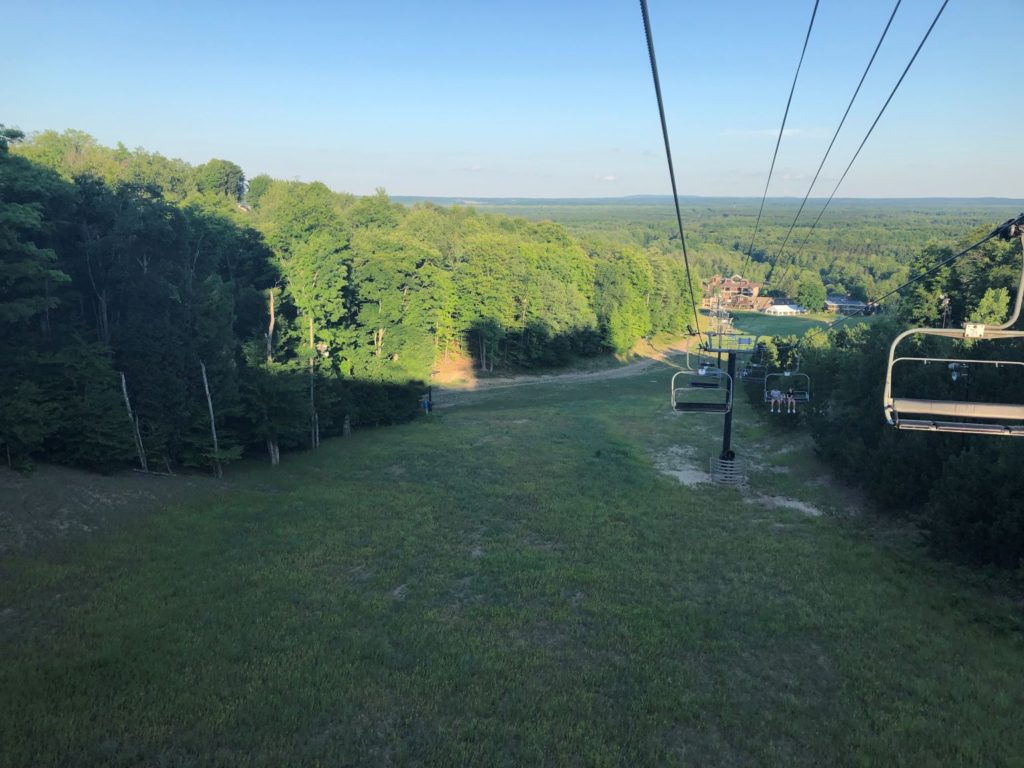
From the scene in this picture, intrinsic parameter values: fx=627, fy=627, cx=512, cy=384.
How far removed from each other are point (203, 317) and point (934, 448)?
2656 centimetres

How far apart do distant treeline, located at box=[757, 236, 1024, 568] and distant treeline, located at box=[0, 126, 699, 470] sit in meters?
23.4

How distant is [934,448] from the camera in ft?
63.7

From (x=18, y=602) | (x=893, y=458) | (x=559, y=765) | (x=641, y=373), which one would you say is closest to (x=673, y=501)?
(x=893, y=458)

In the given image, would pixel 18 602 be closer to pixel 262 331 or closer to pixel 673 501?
pixel 673 501

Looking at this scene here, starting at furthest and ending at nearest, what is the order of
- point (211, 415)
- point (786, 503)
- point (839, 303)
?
point (839, 303) → point (211, 415) → point (786, 503)

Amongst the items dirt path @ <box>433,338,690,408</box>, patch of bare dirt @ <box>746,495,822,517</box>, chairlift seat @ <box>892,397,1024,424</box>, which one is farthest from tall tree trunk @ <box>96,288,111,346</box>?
chairlift seat @ <box>892,397,1024,424</box>

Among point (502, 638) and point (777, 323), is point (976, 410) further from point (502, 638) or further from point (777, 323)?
point (777, 323)

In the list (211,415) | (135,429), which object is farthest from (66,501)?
(211,415)

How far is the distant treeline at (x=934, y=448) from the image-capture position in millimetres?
15414

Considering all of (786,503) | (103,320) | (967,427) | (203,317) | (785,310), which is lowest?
(785,310)

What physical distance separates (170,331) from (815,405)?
29037mm

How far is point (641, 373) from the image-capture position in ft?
224

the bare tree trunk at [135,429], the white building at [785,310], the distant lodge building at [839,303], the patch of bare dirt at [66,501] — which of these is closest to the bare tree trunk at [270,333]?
the bare tree trunk at [135,429]

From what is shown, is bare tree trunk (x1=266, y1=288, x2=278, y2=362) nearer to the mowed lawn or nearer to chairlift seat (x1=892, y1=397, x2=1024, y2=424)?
the mowed lawn
